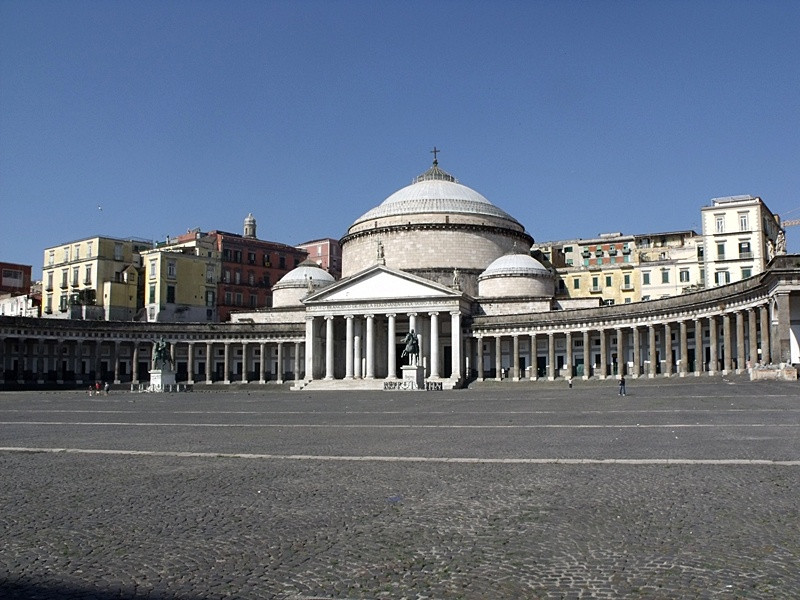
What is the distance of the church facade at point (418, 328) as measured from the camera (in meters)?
72.9

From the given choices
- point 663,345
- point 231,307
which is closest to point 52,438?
point 663,345

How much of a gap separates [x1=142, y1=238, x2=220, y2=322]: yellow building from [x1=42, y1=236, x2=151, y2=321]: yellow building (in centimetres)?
198

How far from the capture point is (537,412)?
31.7 m

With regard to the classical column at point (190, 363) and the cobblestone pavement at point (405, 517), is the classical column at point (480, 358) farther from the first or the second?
the cobblestone pavement at point (405, 517)

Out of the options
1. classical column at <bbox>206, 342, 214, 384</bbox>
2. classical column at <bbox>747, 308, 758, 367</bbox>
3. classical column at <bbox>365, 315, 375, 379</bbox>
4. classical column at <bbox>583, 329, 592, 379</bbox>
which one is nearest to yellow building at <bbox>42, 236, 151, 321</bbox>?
classical column at <bbox>206, 342, 214, 384</bbox>

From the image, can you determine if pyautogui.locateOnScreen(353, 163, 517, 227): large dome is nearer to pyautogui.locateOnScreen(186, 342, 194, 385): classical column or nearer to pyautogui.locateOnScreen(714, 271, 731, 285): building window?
pyautogui.locateOnScreen(186, 342, 194, 385): classical column

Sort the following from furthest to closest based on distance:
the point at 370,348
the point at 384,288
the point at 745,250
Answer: the point at 370,348 < the point at 384,288 < the point at 745,250

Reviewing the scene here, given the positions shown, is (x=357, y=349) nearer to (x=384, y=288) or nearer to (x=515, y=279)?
(x=384, y=288)

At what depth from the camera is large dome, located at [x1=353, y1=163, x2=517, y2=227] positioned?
9475cm

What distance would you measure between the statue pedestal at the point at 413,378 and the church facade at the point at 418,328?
6.52ft

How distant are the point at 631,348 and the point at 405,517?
226ft

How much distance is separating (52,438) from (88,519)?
1256 cm

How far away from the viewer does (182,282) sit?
321 ft

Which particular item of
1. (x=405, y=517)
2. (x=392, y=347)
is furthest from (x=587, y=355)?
(x=405, y=517)
